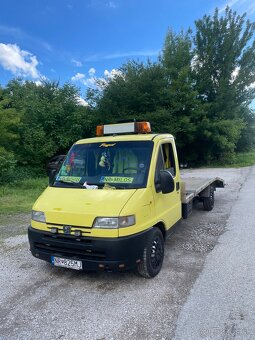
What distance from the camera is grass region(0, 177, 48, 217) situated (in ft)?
29.9

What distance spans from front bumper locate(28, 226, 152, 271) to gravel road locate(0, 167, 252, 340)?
1.42 ft

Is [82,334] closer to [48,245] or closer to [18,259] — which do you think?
[48,245]

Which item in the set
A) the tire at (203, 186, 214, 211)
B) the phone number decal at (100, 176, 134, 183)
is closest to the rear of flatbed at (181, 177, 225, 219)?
the tire at (203, 186, 214, 211)

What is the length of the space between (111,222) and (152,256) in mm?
944

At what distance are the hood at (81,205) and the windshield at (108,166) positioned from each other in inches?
8.7

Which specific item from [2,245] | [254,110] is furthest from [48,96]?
[254,110]

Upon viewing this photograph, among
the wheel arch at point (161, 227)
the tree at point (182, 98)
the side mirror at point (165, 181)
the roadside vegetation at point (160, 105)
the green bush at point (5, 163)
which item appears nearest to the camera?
the side mirror at point (165, 181)

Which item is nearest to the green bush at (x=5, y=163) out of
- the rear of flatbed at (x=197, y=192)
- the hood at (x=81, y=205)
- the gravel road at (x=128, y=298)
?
the gravel road at (x=128, y=298)

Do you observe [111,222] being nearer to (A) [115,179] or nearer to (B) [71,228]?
(B) [71,228]

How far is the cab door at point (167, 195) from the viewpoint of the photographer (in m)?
4.45

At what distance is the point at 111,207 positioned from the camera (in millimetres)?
3811

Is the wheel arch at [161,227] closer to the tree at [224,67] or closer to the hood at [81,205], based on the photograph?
the hood at [81,205]

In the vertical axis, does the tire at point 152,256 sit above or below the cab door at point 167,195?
below

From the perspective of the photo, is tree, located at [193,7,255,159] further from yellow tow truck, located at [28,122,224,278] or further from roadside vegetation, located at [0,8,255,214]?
yellow tow truck, located at [28,122,224,278]
